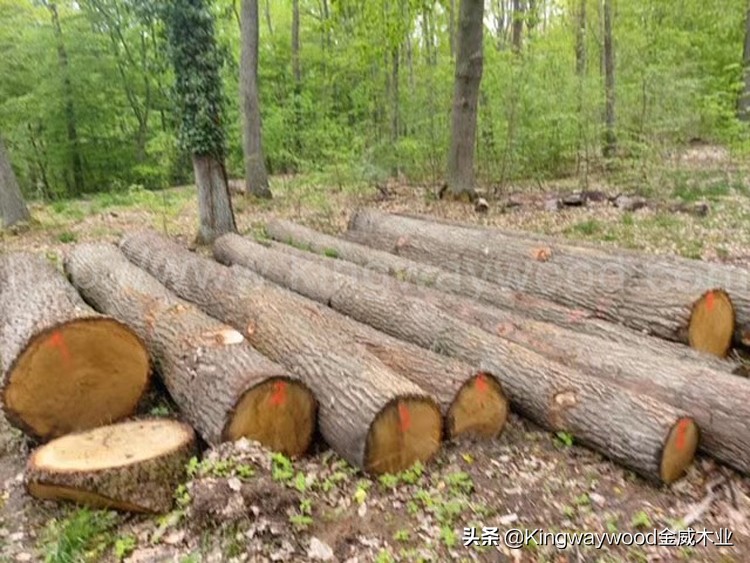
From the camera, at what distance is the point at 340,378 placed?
3.45 m

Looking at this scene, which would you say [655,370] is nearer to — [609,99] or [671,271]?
[671,271]

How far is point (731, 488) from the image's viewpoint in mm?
3053

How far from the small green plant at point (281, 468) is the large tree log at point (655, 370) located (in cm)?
211

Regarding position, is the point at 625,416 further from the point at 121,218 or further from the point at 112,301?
the point at 121,218

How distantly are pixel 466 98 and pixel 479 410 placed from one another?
7797 millimetres

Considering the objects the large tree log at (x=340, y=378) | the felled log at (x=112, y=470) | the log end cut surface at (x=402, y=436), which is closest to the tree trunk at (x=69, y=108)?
the large tree log at (x=340, y=378)

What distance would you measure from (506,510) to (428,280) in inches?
129

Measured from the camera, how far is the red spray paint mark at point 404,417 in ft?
10.3

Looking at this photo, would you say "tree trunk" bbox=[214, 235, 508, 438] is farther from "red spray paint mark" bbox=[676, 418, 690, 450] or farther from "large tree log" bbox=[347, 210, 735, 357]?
"large tree log" bbox=[347, 210, 735, 357]

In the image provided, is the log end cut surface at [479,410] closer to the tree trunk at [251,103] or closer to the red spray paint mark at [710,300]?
the red spray paint mark at [710,300]

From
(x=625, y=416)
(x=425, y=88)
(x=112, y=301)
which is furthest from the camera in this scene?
(x=425, y=88)

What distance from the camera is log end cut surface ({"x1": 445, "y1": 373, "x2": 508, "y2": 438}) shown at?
3412 mm

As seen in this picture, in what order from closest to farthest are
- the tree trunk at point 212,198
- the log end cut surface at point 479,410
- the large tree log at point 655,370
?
the large tree log at point 655,370 → the log end cut surface at point 479,410 → the tree trunk at point 212,198

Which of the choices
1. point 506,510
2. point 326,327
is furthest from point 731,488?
point 326,327
